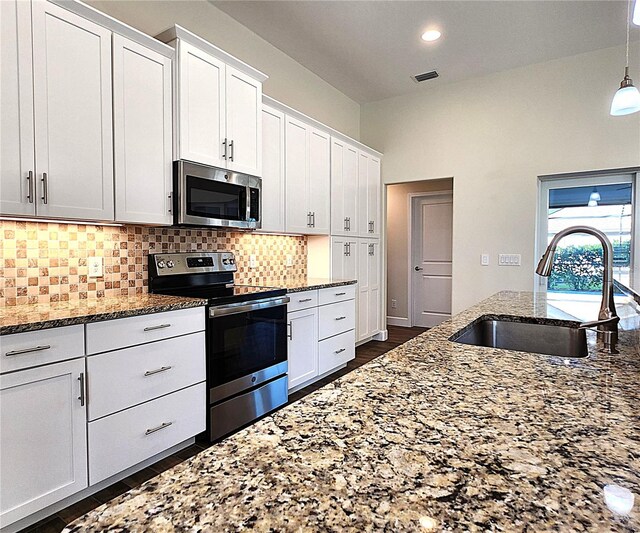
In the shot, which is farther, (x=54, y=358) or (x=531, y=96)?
(x=531, y=96)

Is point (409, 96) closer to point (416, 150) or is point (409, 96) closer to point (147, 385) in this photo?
point (416, 150)

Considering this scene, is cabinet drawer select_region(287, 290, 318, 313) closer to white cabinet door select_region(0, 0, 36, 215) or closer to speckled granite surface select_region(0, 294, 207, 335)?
speckled granite surface select_region(0, 294, 207, 335)

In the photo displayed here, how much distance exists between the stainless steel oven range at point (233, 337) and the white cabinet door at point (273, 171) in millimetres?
549

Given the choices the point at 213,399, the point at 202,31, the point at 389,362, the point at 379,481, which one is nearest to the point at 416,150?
the point at 202,31

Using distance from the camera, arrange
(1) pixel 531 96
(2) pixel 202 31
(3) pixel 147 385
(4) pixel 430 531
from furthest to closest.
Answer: (1) pixel 531 96, (2) pixel 202 31, (3) pixel 147 385, (4) pixel 430 531

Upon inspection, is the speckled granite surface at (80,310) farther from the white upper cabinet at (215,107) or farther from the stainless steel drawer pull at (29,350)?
the white upper cabinet at (215,107)

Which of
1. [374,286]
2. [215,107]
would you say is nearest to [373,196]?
[374,286]

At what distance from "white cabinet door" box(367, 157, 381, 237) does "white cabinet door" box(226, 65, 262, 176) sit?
6.67 ft

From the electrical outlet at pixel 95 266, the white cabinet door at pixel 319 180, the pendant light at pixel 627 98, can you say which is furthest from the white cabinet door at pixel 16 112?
the pendant light at pixel 627 98

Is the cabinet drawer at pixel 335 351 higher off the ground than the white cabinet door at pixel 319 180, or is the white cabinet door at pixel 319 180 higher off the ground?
the white cabinet door at pixel 319 180

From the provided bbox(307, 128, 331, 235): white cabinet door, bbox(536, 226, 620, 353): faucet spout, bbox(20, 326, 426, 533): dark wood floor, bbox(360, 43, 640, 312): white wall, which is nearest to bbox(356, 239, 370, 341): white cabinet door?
bbox(307, 128, 331, 235): white cabinet door

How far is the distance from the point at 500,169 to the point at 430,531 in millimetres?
4514

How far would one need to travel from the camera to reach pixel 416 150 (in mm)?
4812

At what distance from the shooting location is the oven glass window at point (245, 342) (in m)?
2.35
